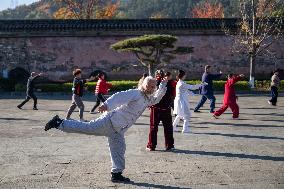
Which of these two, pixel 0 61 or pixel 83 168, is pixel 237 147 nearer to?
pixel 83 168

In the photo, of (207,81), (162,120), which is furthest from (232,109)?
(162,120)

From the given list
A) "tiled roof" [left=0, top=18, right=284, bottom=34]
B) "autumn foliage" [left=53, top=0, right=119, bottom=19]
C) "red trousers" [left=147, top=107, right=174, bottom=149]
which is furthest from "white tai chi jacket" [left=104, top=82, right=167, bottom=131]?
"autumn foliage" [left=53, top=0, right=119, bottom=19]

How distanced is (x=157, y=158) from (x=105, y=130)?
5.93 ft

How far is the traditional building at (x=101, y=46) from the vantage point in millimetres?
27125

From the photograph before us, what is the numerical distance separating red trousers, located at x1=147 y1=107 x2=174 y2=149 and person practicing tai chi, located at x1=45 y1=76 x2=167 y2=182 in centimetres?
208

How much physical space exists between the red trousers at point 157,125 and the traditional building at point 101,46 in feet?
61.0

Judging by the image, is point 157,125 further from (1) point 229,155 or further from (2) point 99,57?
(2) point 99,57

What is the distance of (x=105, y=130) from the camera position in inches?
241

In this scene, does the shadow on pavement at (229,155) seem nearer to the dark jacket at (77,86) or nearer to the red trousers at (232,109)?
the red trousers at (232,109)

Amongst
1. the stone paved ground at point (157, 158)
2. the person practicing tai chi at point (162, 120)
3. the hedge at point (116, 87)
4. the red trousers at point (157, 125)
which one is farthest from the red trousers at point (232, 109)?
the hedge at point (116, 87)

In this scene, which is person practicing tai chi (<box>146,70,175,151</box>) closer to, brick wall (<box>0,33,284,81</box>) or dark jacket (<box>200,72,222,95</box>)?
dark jacket (<box>200,72,222,95</box>)

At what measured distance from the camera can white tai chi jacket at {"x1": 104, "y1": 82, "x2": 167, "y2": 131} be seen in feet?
19.8

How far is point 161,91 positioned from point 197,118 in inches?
238

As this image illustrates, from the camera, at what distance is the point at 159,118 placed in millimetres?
8562
